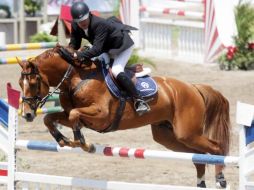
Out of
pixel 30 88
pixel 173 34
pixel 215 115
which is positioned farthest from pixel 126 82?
pixel 173 34

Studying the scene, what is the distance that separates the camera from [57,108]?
30.6 ft

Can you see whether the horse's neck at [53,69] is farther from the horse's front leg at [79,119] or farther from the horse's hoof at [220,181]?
the horse's hoof at [220,181]

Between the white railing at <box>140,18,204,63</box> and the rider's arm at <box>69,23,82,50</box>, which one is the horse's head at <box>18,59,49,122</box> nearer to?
the rider's arm at <box>69,23,82,50</box>

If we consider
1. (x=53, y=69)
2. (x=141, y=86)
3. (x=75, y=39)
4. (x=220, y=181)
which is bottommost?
(x=220, y=181)

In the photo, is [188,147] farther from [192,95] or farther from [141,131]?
[141,131]

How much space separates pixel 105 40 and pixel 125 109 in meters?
0.56

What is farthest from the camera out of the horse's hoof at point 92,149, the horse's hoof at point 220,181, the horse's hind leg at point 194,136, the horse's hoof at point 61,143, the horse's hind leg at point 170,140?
the horse's hind leg at point 170,140

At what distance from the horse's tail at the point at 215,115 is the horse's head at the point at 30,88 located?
1.51 m

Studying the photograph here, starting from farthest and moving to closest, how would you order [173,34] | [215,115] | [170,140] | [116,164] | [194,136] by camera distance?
[173,34] → [116,164] → [215,115] → [170,140] → [194,136]

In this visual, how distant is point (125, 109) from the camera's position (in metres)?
6.36

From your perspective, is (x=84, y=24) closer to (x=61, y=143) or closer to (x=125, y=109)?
(x=125, y=109)

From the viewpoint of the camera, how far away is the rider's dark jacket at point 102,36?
6.13 metres

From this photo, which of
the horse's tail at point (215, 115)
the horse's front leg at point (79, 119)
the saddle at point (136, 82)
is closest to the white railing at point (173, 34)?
the horse's tail at point (215, 115)

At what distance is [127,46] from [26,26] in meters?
12.1
